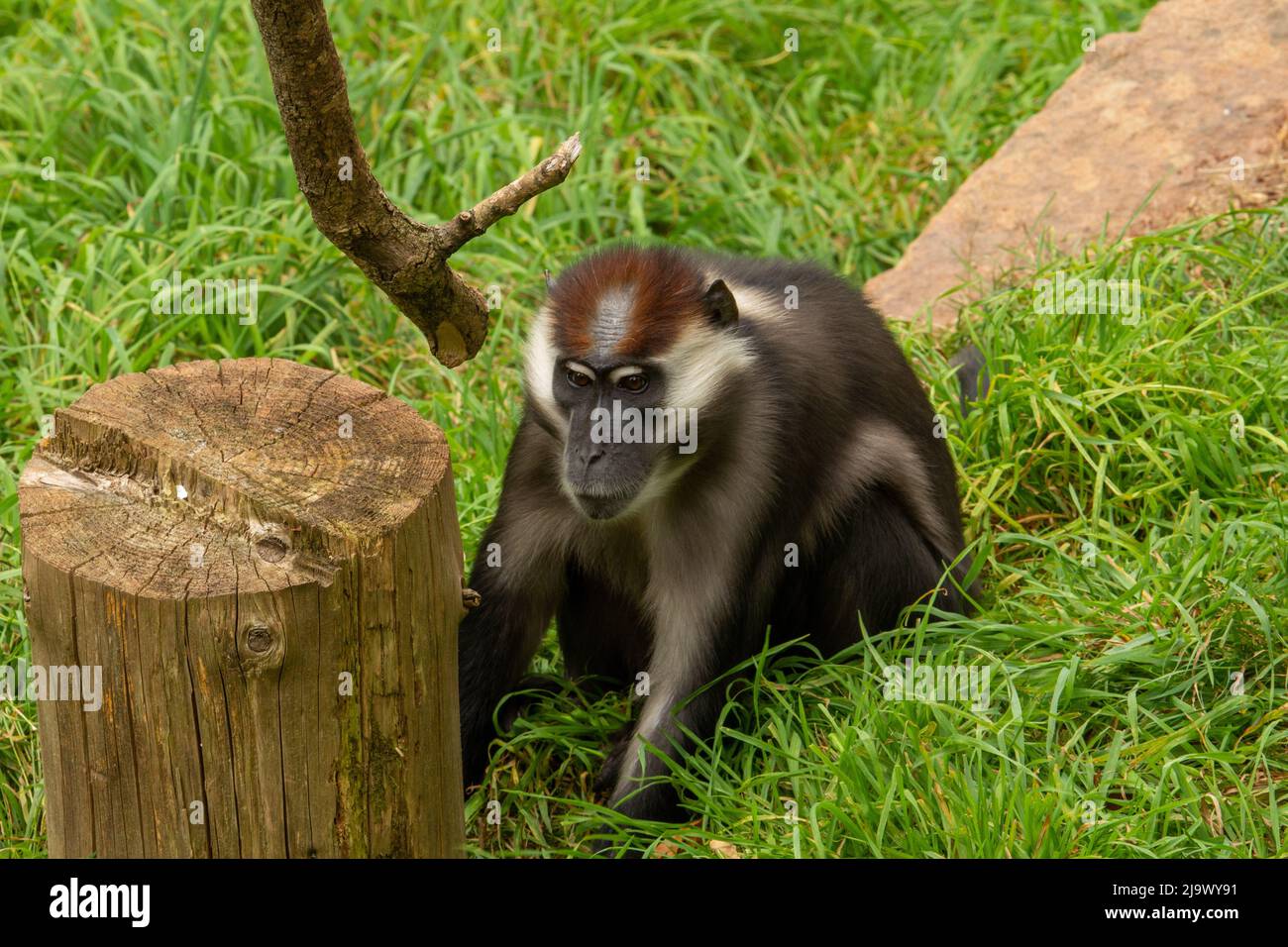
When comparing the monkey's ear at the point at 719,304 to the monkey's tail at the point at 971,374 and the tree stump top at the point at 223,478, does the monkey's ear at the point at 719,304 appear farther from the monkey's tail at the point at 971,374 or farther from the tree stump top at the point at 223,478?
the monkey's tail at the point at 971,374

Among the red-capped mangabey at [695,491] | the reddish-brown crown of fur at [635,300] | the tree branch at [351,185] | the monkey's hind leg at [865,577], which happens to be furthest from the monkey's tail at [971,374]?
the tree branch at [351,185]

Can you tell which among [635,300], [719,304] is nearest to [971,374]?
[719,304]

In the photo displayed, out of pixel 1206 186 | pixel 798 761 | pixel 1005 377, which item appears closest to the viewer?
pixel 798 761

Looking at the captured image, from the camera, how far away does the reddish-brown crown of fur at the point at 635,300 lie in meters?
4.31

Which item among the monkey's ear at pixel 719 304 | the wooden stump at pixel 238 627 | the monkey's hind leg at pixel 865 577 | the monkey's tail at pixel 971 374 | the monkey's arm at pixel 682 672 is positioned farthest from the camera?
the monkey's tail at pixel 971 374

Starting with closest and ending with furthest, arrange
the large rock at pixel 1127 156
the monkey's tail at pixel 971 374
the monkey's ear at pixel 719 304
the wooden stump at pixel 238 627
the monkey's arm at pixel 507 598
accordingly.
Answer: the wooden stump at pixel 238 627, the monkey's ear at pixel 719 304, the monkey's arm at pixel 507 598, the monkey's tail at pixel 971 374, the large rock at pixel 1127 156

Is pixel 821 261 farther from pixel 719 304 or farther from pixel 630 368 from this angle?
pixel 630 368

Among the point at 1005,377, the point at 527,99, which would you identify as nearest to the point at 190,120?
the point at 527,99

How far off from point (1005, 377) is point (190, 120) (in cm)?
371

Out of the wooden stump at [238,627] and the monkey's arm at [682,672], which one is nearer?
the wooden stump at [238,627]

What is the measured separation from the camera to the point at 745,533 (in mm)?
4629

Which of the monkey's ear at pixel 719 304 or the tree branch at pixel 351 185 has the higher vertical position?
the tree branch at pixel 351 185

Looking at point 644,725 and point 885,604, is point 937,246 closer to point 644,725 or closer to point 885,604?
point 885,604

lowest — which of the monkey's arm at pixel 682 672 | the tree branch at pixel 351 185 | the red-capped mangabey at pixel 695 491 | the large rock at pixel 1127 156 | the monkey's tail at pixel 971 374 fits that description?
the monkey's arm at pixel 682 672
